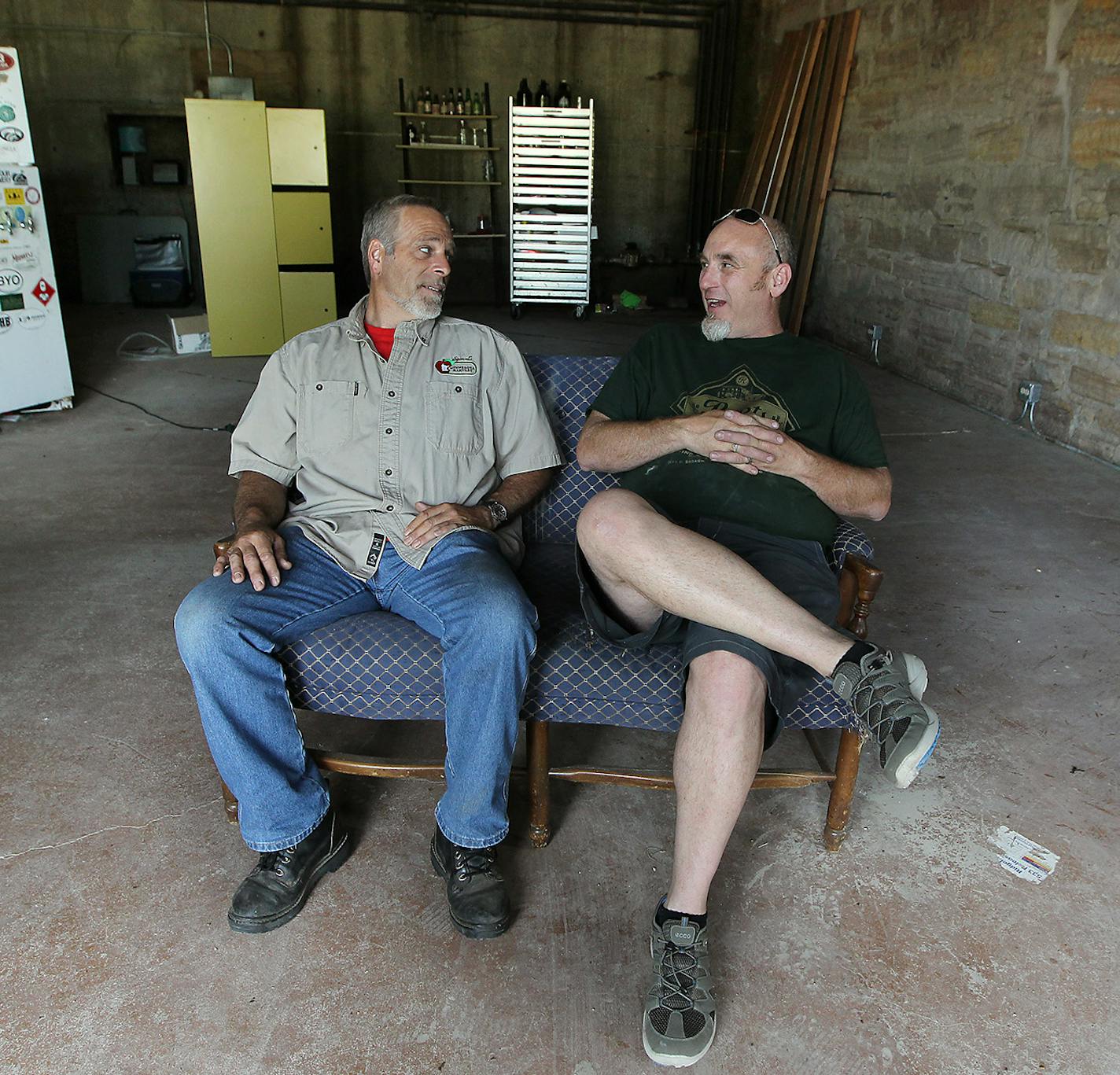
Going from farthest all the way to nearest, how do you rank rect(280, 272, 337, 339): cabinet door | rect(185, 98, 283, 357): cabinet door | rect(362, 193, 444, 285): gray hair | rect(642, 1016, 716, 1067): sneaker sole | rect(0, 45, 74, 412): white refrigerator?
rect(280, 272, 337, 339): cabinet door, rect(185, 98, 283, 357): cabinet door, rect(0, 45, 74, 412): white refrigerator, rect(362, 193, 444, 285): gray hair, rect(642, 1016, 716, 1067): sneaker sole

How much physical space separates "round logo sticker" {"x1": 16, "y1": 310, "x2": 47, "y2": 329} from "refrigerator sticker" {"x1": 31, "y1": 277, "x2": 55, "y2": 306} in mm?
68

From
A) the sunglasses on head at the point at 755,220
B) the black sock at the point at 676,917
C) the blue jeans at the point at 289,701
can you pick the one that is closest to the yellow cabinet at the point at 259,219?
the sunglasses on head at the point at 755,220

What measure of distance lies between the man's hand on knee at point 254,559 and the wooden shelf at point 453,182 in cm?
808

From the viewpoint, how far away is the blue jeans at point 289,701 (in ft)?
5.61

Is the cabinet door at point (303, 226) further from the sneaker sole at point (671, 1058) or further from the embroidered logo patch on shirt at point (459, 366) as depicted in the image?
the sneaker sole at point (671, 1058)

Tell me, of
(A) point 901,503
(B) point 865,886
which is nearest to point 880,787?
(B) point 865,886

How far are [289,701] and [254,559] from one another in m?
0.29

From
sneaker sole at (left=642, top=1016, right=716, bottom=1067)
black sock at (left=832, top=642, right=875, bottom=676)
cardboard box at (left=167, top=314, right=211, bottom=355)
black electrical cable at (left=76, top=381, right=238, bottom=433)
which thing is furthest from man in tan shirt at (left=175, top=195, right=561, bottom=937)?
cardboard box at (left=167, top=314, right=211, bottom=355)

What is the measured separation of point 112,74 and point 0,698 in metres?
8.79

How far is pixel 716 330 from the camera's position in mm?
2135

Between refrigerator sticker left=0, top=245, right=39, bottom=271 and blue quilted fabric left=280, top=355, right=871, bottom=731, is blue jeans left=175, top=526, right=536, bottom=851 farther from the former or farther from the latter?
refrigerator sticker left=0, top=245, right=39, bottom=271

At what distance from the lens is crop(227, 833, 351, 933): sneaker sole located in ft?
5.63

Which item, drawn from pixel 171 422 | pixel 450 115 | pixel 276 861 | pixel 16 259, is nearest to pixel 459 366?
pixel 276 861

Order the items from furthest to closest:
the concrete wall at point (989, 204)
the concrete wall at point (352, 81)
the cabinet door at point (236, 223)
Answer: the concrete wall at point (352, 81) < the cabinet door at point (236, 223) < the concrete wall at point (989, 204)
